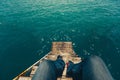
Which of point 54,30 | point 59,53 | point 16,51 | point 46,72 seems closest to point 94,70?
point 46,72

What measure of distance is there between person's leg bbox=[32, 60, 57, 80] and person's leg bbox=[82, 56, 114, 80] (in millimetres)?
1369

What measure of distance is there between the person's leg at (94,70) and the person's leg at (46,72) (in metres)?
1.37

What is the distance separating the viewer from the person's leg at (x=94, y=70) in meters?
6.82

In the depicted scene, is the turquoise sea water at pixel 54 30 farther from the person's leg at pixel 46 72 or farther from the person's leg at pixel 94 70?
the person's leg at pixel 46 72

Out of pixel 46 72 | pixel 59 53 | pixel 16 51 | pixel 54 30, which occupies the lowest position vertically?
pixel 16 51

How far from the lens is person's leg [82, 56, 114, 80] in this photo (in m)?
6.82

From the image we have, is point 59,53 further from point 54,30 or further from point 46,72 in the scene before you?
point 54,30

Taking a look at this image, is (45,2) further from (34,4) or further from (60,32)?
(60,32)

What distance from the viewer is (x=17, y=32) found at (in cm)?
1897

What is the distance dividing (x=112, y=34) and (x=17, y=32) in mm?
10126

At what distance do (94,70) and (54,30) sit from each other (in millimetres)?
12355

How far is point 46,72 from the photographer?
7.37m

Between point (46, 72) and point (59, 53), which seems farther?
point (59, 53)

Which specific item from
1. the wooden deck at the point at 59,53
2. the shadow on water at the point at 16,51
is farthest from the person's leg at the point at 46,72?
the shadow on water at the point at 16,51
